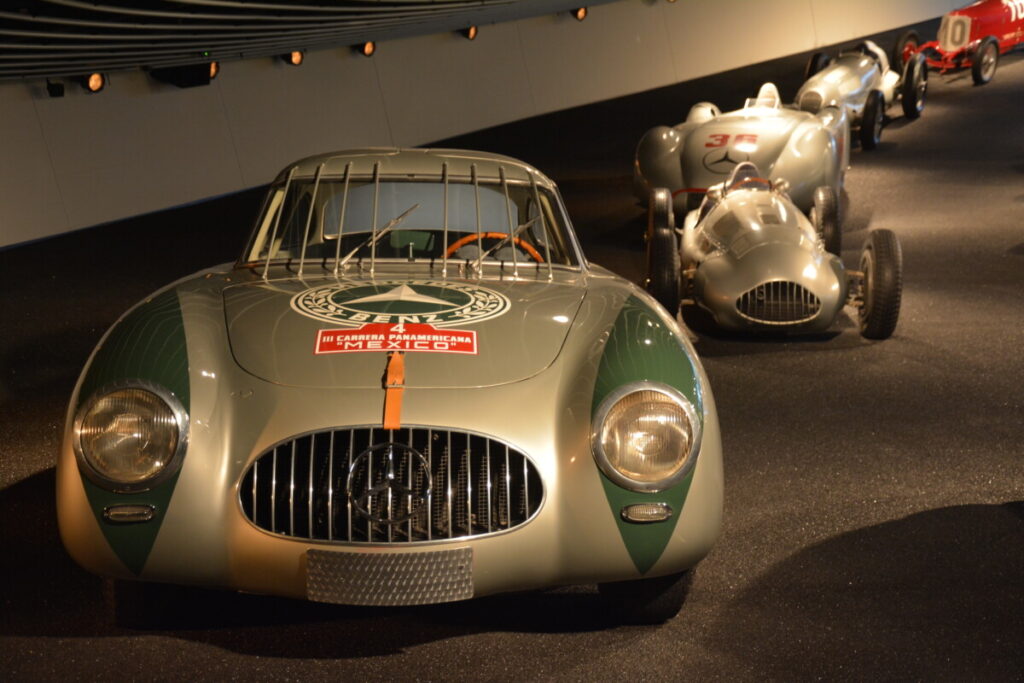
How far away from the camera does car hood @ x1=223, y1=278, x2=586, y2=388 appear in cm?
309

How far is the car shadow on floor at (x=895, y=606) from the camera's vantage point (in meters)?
3.08

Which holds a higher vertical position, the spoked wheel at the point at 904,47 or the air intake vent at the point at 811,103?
the air intake vent at the point at 811,103

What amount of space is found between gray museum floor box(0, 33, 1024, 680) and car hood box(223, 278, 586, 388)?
688 mm

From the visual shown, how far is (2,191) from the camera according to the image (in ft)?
32.4

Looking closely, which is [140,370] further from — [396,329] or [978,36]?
[978,36]

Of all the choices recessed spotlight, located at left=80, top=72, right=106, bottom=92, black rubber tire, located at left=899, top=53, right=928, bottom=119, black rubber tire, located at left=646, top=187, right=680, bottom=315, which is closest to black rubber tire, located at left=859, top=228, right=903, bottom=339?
black rubber tire, located at left=646, top=187, right=680, bottom=315

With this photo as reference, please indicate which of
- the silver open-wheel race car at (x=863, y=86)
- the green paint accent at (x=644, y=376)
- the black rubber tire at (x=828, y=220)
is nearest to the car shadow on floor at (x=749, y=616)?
the green paint accent at (x=644, y=376)

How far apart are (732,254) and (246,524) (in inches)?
158

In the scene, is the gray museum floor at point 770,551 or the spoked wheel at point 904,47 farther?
the spoked wheel at point 904,47

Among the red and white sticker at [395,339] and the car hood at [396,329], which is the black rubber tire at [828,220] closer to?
the car hood at [396,329]

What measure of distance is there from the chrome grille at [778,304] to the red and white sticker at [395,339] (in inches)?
126

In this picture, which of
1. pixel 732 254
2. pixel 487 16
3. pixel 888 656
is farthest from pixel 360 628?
pixel 487 16

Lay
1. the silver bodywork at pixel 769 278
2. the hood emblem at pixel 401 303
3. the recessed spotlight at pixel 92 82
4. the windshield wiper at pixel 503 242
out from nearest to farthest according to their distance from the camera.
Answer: the hood emblem at pixel 401 303, the windshield wiper at pixel 503 242, the silver bodywork at pixel 769 278, the recessed spotlight at pixel 92 82

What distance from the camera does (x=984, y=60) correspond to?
16281 millimetres
